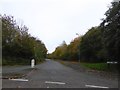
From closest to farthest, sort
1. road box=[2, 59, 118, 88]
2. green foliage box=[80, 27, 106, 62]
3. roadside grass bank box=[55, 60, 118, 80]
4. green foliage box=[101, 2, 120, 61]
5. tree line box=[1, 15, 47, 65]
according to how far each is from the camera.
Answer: road box=[2, 59, 118, 88] → roadside grass bank box=[55, 60, 118, 80] → green foliage box=[101, 2, 120, 61] → tree line box=[1, 15, 47, 65] → green foliage box=[80, 27, 106, 62]

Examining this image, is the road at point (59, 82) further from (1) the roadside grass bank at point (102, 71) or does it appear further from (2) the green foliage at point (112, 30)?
(2) the green foliage at point (112, 30)

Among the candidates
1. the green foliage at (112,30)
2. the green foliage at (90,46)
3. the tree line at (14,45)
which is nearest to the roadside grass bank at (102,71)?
the green foliage at (112,30)

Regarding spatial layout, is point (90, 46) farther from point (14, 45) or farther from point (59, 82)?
point (59, 82)

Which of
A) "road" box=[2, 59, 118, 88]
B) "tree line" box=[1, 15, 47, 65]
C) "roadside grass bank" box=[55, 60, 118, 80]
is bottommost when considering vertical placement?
"roadside grass bank" box=[55, 60, 118, 80]

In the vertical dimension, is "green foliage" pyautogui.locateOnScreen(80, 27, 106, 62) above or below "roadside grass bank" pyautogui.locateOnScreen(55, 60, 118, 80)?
above

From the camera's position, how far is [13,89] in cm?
1495

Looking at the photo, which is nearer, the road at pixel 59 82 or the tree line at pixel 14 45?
the road at pixel 59 82

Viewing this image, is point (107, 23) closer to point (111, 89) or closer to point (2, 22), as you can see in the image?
point (111, 89)

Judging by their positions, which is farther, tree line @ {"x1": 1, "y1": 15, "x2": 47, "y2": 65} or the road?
tree line @ {"x1": 1, "y1": 15, "x2": 47, "y2": 65}

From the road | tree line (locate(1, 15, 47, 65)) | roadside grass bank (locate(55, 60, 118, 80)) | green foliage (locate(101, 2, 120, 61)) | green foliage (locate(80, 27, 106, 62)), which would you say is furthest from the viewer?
green foliage (locate(80, 27, 106, 62))

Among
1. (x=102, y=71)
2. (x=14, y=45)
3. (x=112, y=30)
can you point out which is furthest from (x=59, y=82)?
(x=14, y=45)

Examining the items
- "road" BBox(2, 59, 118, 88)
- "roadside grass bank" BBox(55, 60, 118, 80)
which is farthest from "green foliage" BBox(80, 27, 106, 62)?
"road" BBox(2, 59, 118, 88)

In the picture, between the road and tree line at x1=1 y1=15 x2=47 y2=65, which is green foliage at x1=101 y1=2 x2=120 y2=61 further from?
tree line at x1=1 y1=15 x2=47 y2=65

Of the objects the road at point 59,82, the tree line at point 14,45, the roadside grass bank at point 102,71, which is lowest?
the roadside grass bank at point 102,71
